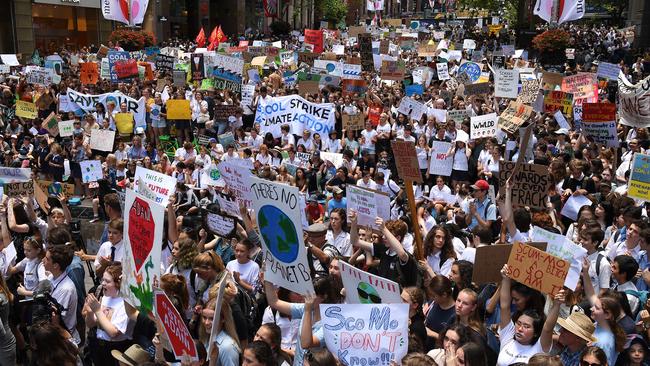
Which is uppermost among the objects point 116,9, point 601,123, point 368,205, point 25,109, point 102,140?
point 116,9

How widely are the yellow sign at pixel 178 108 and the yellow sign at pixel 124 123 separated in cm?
114

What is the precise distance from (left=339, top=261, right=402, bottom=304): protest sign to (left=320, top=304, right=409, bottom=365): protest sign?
0.36m

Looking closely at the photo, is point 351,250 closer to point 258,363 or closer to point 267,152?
point 258,363

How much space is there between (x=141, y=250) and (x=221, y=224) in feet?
7.43

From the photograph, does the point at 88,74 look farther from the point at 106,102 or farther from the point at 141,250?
the point at 141,250

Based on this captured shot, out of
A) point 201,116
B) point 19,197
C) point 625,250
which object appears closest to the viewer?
point 625,250

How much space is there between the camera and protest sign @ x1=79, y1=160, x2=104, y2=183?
1245cm

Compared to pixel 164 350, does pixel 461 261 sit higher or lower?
higher

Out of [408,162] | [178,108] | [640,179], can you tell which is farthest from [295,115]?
[640,179]

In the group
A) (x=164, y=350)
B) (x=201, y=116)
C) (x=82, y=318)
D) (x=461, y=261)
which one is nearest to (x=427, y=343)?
(x=461, y=261)

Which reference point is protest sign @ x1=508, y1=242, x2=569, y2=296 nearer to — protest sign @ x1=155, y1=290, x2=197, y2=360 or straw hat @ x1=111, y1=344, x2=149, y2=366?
protest sign @ x1=155, y1=290, x2=197, y2=360

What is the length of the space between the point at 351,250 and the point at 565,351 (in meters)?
3.25

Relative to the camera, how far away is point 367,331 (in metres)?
4.81

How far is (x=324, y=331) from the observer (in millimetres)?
4883
